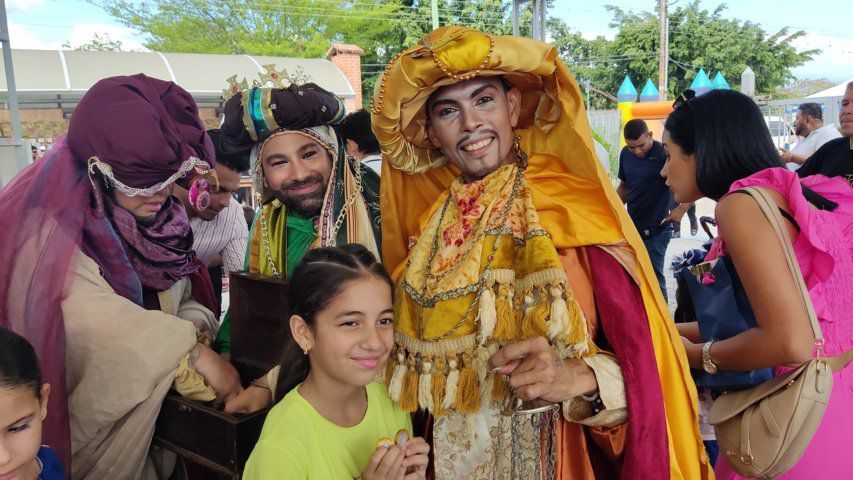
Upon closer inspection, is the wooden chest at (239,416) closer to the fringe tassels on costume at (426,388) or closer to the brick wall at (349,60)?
the fringe tassels on costume at (426,388)

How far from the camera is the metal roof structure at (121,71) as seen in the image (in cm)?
1318

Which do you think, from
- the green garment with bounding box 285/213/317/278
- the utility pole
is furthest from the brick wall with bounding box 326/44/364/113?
the green garment with bounding box 285/213/317/278

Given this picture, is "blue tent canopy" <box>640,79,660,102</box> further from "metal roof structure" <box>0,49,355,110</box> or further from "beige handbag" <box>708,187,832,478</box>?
"beige handbag" <box>708,187,832,478</box>

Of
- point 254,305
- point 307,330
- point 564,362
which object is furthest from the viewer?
point 254,305

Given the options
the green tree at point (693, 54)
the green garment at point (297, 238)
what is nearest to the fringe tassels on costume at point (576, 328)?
the green garment at point (297, 238)

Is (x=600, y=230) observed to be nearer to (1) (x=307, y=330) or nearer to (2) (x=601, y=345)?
(2) (x=601, y=345)

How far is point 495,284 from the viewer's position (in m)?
1.61

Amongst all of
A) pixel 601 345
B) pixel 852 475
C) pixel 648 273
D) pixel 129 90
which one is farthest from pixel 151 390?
pixel 852 475

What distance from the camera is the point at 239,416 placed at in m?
1.70

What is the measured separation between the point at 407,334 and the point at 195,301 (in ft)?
3.45

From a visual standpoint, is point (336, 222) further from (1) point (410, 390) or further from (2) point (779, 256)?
(2) point (779, 256)

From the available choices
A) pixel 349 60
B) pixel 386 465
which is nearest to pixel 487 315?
pixel 386 465

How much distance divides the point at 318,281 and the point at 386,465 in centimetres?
50

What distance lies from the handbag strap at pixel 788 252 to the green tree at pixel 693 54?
99.1 feet
